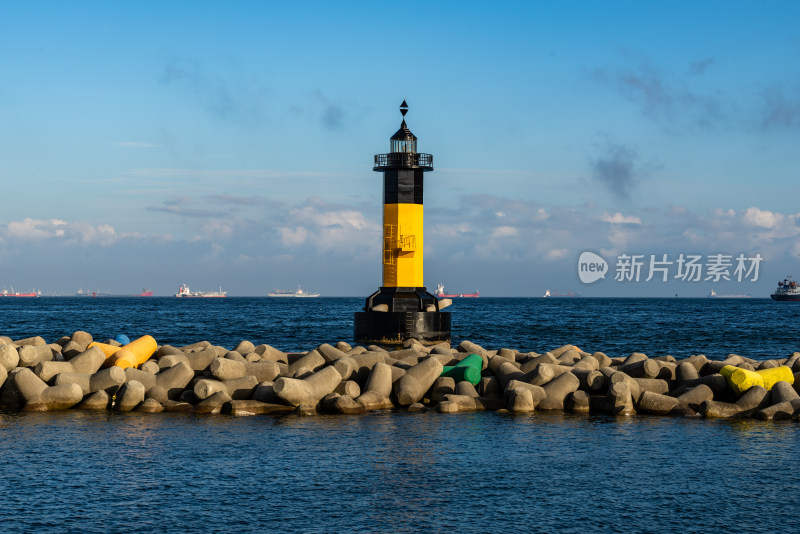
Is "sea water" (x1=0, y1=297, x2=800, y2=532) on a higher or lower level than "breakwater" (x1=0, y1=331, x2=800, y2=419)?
lower

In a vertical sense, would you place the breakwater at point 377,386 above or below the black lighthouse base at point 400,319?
below

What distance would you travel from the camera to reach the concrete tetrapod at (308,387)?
17766 mm

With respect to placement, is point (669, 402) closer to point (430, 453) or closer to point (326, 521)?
point (430, 453)

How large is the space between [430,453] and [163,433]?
16.3ft

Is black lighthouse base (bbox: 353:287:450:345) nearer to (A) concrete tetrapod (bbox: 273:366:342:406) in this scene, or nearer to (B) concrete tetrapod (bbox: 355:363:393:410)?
(B) concrete tetrapod (bbox: 355:363:393:410)

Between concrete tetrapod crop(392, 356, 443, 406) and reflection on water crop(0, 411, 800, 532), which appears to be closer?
reflection on water crop(0, 411, 800, 532)

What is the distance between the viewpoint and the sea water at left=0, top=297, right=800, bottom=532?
10.6 metres

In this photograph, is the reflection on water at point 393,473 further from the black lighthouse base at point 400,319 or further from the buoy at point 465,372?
the black lighthouse base at point 400,319

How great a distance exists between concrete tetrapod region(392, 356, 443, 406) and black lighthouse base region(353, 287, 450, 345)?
508 inches

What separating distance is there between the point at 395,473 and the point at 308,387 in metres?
5.61

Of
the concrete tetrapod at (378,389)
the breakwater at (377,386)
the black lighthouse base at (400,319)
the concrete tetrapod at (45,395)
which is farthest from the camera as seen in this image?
the black lighthouse base at (400,319)

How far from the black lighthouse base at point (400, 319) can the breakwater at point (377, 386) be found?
11.7 meters

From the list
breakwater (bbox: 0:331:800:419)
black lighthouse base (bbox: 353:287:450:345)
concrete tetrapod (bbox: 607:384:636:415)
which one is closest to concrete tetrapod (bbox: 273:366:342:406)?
breakwater (bbox: 0:331:800:419)

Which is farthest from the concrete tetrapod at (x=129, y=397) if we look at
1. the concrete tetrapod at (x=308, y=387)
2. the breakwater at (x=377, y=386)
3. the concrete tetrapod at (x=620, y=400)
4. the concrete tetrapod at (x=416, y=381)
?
the concrete tetrapod at (x=620, y=400)
